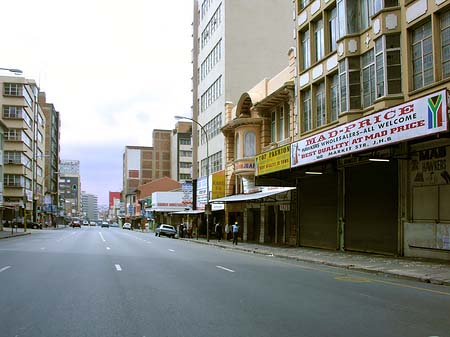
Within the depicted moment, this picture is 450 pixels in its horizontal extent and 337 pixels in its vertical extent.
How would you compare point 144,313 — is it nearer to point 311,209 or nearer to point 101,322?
point 101,322

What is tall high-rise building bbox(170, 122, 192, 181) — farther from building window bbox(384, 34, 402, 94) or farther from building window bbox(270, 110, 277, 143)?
building window bbox(384, 34, 402, 94)

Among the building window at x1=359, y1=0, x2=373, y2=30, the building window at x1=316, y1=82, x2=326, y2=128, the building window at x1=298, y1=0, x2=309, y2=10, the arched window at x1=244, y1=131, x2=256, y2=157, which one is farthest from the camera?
the arched window at x1=244, y1=131, x2=256, y2=157

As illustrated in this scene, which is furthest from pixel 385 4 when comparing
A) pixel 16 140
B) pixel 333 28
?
pixel 16 140

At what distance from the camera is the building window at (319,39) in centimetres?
2845

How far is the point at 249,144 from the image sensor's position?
39312 mm

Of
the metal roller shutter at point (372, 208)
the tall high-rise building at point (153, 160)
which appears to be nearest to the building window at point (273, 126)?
the metal roller shutter at point (372, 208)

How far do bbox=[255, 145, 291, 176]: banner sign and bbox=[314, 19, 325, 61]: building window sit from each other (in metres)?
5.55

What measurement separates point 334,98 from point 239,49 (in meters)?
26.6

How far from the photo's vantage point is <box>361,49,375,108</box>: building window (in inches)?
892

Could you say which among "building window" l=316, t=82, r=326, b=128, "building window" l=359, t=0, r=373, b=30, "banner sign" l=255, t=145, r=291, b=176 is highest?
"building window" l=359, t=0, r=373, b=30

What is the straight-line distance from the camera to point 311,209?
30.3 m

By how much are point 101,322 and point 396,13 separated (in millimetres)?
17919

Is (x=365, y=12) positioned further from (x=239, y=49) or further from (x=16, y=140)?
(x=16, y=140)

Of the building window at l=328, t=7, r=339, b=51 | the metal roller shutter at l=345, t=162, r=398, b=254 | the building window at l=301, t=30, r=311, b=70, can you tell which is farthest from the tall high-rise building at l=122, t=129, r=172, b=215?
the metal roller shutter at l=345, t=162, r=398, b=254
